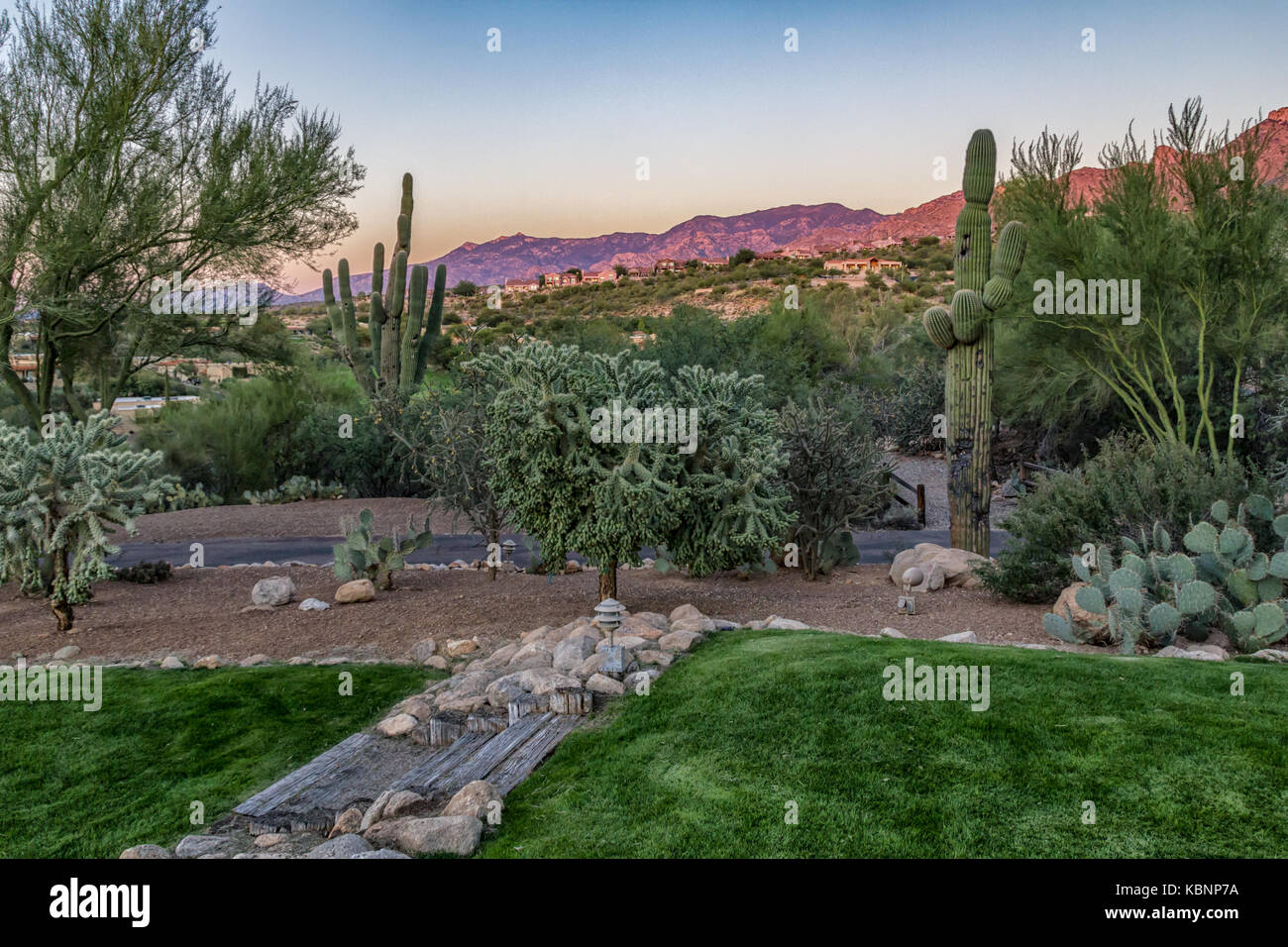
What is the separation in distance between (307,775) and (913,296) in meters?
44.3

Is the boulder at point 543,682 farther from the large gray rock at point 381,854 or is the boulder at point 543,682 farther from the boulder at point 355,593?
the boulder at point 355,593

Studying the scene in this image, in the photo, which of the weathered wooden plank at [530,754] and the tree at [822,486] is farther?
the tree at [822,486]

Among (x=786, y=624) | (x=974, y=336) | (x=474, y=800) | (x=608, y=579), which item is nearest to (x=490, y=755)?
(x=474, y=800)

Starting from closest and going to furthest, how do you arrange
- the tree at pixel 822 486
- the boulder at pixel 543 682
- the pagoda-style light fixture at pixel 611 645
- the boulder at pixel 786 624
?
the boulder at pixel 543 682, the pagoda-style light fixture at pixel 611 645, the boulder at pixel 786 624, the tree at pixel 822 486

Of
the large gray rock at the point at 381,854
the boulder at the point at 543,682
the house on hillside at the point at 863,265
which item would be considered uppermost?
the house on hillside at the point at 863,265

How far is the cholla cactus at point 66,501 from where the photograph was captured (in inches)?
326

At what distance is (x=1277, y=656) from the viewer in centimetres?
691

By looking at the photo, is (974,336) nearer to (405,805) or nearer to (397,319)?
(405,805)

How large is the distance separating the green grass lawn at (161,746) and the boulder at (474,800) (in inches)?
58.4

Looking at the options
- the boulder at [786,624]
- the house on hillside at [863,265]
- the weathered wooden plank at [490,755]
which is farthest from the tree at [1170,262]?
the house on hillside at [863,265]

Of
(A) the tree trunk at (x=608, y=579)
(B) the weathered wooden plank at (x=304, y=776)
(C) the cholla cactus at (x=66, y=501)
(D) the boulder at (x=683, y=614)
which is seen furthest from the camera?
(A) the tree trunk at (x=608, y=579)

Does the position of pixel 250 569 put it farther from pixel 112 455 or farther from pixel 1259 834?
pixel 1259 834

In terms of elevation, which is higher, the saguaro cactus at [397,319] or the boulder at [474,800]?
the saguaro cactus at [397,319]

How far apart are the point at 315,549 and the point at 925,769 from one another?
11.3 meters
